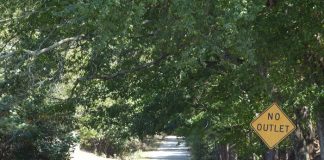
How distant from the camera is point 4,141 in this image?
2169cm

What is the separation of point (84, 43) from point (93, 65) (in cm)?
228

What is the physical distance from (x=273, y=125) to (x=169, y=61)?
15.3 feet

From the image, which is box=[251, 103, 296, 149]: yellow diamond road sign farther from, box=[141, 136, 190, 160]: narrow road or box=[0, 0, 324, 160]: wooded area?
box=[141, 136, 190, 160]: narrow road

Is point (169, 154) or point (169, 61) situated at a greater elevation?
point (169, 154)

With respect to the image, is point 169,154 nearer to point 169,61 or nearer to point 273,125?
point 169,61

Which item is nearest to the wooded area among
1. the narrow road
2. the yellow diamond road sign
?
the yellow diamond road sign

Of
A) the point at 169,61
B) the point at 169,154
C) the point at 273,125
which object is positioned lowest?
the point at 273,125

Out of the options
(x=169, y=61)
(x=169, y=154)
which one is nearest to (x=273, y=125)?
(x=169, y=61)

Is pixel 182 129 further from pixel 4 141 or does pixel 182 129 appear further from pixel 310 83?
pixel 310 83

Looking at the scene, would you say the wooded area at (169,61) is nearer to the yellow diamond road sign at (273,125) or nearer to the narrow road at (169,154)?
the yellow diamond road sign at (273,125)

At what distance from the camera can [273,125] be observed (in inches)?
429

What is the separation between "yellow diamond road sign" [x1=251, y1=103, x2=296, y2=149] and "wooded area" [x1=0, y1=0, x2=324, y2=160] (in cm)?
94

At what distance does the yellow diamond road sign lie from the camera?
10.8 m

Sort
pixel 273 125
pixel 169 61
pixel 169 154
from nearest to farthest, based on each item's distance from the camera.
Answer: pixel 273 125 → pixel 169 61 → pixel 169 154
